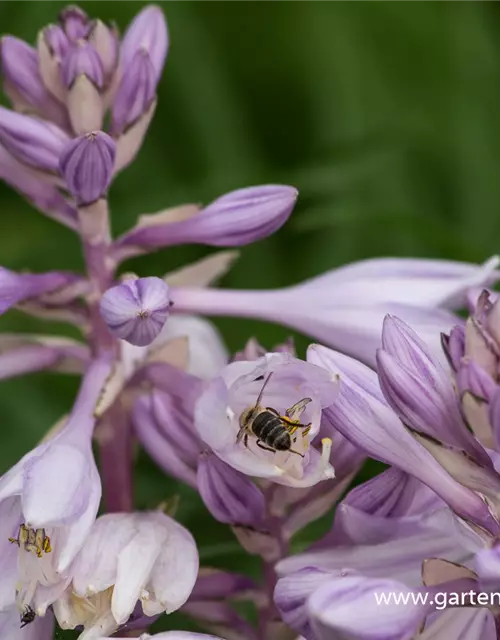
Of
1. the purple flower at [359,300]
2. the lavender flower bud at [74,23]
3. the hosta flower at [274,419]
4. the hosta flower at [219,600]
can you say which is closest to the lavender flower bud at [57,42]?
the lavender flower bud at [74,23]

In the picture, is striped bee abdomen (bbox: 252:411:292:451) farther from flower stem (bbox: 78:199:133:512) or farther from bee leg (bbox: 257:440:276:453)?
flower stem (bbox: 78:199:133:512)

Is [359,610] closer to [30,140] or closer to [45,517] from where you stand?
[45,517]

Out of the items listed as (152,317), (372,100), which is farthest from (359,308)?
(372,100)

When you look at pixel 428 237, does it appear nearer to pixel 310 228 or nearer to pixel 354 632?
pixel 310 228

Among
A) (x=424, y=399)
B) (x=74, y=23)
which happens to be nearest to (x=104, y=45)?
(x=74, y=23)

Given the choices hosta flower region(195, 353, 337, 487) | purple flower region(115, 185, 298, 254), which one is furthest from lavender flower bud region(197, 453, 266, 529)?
purple flower region(115, 185, 298, 254)

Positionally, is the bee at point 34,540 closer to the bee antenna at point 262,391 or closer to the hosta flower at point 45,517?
the hosta flower at point 45,517

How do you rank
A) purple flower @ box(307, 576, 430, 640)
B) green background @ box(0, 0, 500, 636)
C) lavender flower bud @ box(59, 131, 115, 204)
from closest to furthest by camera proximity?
purple flower @ box(307, 576, 430, 640) → lavender flower bud @ box(59, 131, 115, 204) → green background @ box(0, 0, 500, 636)
